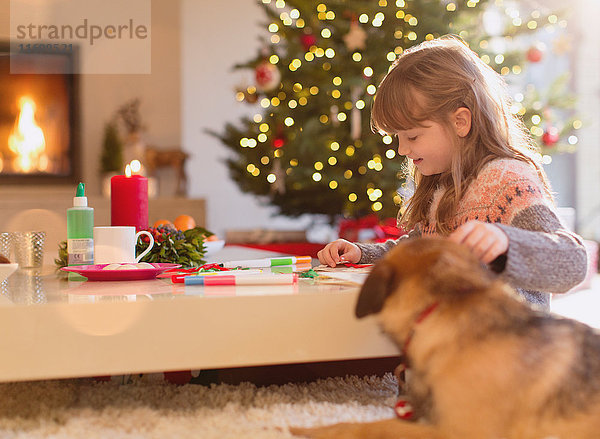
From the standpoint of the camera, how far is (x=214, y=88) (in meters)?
5.31

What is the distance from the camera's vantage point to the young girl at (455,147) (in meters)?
1.27

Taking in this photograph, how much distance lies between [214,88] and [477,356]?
15.8ft

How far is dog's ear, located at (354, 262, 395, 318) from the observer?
2.71 feet

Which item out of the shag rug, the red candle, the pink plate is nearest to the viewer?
the shag rug

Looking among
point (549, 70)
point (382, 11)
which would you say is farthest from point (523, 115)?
point (549, 70)

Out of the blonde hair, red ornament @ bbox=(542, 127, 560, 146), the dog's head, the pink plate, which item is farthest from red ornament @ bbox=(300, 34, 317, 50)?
the dog's head

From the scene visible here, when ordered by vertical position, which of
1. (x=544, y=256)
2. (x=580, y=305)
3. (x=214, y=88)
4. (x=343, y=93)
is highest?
(x=214, y=88)

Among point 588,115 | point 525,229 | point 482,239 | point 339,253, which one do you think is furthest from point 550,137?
point 482,239

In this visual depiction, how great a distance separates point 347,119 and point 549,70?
2.53 metres

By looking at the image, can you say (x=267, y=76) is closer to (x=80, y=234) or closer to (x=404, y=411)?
(x=80, y=234)

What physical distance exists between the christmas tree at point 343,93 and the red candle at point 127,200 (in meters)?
1.95

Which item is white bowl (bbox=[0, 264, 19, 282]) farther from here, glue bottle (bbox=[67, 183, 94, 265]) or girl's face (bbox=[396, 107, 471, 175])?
girl's face (bbox=[396, 107, 471, 175])

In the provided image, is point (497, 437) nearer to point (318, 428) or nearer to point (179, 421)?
point (318, 428)

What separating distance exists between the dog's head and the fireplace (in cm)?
443
